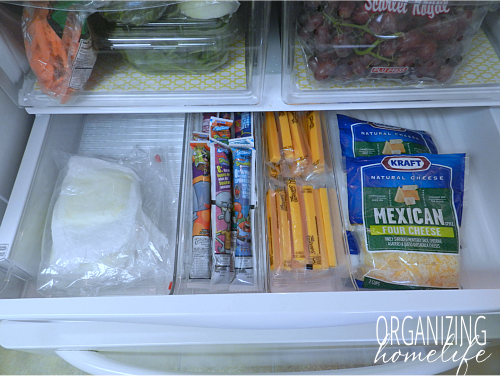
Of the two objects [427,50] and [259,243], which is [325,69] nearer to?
Result: [427,50]

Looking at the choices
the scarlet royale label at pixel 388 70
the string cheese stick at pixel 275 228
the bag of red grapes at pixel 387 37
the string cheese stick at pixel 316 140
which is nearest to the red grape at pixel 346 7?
the bag of red grapes at pixel 387 37

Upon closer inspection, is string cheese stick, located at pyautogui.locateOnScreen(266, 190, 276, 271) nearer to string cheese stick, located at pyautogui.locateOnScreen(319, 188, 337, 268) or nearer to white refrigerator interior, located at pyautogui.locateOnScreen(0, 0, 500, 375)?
white refrigerator interior, located at pyautogui.locateOnScreen(0, 0, 500, 375)

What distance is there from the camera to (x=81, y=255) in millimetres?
673

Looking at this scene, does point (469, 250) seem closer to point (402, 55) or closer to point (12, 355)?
point (402, 55)

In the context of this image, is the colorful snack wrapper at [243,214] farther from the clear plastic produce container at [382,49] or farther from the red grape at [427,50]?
the red grape at [427,50]

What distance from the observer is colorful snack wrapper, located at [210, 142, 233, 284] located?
28.2 inches

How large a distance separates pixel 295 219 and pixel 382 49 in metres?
0.40

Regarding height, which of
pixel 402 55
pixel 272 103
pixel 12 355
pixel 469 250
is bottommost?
pixel 12 355

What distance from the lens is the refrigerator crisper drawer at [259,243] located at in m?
0.51

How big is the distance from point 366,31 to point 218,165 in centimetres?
43

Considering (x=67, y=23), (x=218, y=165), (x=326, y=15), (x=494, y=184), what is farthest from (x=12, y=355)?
(x=494, y=184)

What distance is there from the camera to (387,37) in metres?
0.62

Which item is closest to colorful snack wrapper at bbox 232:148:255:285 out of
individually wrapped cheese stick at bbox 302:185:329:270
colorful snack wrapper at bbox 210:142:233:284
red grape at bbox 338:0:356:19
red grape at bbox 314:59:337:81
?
colorful snack wrapper at bbox 210:142:233:284

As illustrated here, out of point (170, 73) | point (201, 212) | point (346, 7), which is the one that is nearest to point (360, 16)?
point (346, 7)
